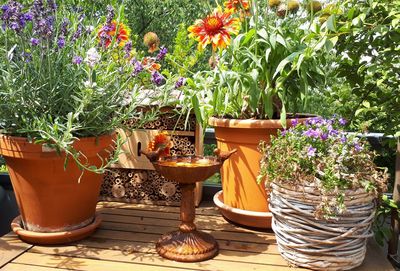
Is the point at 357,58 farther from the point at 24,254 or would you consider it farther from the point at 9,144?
the point at 24,254

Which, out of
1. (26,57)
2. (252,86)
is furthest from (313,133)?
Answer: (26,57)

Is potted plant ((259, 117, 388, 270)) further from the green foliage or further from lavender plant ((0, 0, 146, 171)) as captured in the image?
lavender plant ((0, 0, 146, 171))

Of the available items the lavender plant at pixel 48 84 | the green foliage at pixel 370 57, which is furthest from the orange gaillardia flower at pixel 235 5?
the lavender plant at pixel 48 84

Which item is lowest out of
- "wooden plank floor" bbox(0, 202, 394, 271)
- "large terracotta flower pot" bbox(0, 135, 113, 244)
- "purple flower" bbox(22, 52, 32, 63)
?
"wooden plank floor" bbox(0, 202, 394, 271)

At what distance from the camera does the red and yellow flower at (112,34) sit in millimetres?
1572

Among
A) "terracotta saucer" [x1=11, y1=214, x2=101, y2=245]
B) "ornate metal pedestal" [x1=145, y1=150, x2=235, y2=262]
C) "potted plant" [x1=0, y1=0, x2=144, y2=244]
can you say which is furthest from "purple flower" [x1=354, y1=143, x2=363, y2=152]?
"terracotta saucer" [x1=11, y1=214, x2=101, y2=245]

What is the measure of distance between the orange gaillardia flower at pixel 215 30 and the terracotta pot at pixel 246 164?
33 centimetres

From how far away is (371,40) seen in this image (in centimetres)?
166

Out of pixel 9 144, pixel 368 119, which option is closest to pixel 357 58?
pixel 368 119

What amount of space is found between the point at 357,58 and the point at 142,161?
1.11 metres

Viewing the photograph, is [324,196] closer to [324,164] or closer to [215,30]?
[324,164]

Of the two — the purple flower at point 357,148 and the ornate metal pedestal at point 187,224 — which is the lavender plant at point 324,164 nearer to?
the purple flower at point 357,148

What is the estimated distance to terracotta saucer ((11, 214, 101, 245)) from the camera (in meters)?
1.54

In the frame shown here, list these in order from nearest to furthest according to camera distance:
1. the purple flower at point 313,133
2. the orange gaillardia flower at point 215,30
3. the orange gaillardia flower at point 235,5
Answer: the purple flower at point 313,133 → the orange gaillardia flower at point 215,30 → the orange gaillardia flower at point 235,5
